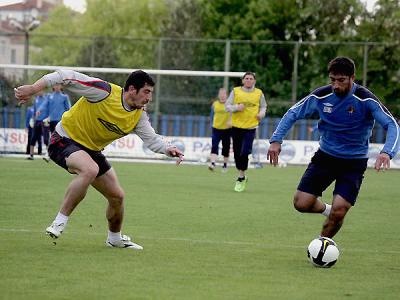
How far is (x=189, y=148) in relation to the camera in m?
31.5

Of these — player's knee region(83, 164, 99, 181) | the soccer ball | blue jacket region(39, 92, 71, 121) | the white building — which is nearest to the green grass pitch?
the soccer ball

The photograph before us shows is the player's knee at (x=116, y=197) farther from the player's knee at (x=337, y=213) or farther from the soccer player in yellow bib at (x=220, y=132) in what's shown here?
the soccer player in yellow bib at (x=220, y=132)

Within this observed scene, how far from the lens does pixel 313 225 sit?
13422 millimetres

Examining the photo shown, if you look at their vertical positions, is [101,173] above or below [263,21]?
below

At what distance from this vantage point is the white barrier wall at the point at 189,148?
3022 cm

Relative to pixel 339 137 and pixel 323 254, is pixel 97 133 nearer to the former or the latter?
pixel 339 137

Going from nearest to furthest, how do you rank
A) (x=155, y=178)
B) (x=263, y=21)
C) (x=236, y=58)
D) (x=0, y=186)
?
(x=0, y=186), (x=155, y=178), (x=236, y=58), (x=263, y=21)

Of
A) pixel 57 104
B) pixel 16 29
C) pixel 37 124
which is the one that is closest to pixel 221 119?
pixel 57 104

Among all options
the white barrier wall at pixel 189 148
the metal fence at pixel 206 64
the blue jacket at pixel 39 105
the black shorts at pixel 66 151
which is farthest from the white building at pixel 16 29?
the black shorts at pixel 66 151

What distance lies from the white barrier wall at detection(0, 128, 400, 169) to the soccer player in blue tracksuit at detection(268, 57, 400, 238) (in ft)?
63.0

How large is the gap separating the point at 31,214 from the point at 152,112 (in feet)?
69.1

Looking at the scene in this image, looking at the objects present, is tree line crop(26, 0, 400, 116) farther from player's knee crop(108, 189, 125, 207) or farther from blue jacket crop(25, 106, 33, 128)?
player's knee crop(108, 189, 125, 207)

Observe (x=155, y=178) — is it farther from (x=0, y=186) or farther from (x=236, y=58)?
(x=236, y=58)

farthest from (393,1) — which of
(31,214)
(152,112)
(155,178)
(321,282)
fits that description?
(321,282)
